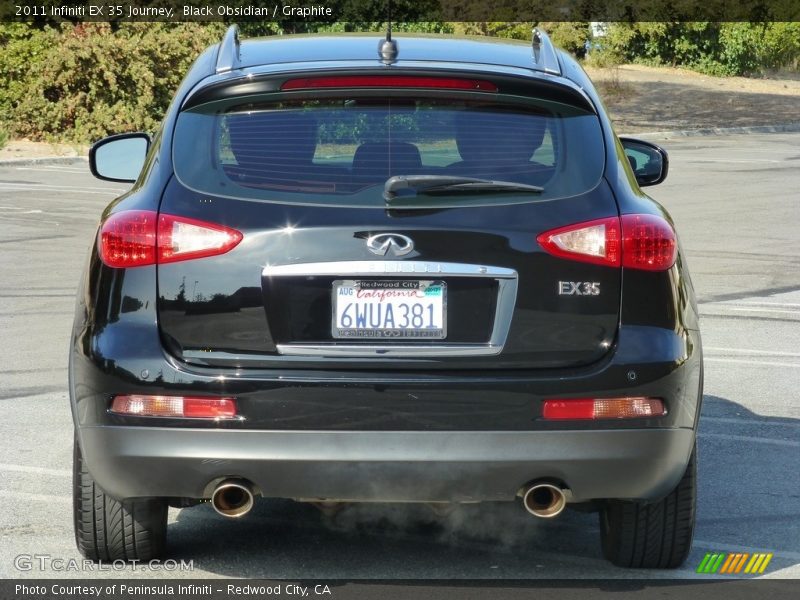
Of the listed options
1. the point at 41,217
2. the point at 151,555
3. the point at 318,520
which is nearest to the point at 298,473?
the point at 151,555

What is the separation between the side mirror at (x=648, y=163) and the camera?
6.01 meters

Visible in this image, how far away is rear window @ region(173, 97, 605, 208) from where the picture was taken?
449cm

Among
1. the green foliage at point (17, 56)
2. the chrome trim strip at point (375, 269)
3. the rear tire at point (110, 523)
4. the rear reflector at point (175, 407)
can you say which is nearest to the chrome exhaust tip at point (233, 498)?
the rear reflector at point (175, 407)

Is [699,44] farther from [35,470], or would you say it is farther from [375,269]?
[375,269]

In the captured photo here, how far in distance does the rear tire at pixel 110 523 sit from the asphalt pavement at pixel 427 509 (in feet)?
0.25

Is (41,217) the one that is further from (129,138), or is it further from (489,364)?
(489,364)

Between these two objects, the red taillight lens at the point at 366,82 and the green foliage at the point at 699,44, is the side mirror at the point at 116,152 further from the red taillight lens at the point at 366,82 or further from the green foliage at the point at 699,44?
the green foliage at the point at 699,44

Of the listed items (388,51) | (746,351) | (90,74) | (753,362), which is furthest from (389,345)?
(90,74)

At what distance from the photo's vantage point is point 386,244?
4340 millimetres

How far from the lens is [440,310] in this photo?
4.36m

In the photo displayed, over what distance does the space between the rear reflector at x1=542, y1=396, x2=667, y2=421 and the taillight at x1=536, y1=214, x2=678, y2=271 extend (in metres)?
0.41

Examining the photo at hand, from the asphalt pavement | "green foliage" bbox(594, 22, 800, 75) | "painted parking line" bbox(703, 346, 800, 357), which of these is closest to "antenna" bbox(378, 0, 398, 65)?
the asphalt pavement

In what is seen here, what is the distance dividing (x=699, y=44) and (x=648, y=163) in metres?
46.7

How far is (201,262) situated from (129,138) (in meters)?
1.68
